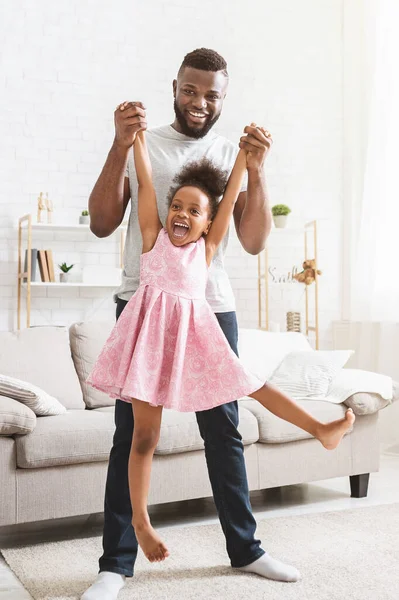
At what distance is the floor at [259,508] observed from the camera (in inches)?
115

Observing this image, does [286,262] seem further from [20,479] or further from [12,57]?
[20,479]

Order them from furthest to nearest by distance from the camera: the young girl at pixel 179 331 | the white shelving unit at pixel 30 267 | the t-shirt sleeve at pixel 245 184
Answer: the white shelving unit at pixel 30 267 → the t-shirt sleeve at pixel 245 184 → the young girl at pixel 179 331

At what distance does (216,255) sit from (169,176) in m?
0.27

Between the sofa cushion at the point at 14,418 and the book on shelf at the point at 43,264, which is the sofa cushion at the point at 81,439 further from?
the book on shelf at the point at 43,264

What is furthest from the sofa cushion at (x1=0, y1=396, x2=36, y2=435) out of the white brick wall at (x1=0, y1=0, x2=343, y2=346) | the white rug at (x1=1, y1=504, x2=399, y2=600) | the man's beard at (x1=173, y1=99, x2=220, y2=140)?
the white brick wall at (x1=0, y1=0, x2=343, y2=346)

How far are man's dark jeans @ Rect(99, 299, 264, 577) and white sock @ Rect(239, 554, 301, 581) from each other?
21mm

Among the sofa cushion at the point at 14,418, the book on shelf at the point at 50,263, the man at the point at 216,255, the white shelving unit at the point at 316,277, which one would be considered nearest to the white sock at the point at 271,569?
the man at the point at 216,255

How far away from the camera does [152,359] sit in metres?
1.95

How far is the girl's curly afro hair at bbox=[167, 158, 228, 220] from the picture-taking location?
2.05 m

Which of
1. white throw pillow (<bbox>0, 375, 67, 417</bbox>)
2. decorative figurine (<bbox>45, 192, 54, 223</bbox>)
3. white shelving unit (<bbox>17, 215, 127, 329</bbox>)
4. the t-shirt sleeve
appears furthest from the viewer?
decorative figurine (<bbox>45, 192, 54, 223</bbox>)

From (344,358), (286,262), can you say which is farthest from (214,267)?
(286,262)

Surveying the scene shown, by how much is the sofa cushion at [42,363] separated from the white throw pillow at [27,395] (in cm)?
40

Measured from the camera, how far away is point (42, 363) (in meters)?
3.44

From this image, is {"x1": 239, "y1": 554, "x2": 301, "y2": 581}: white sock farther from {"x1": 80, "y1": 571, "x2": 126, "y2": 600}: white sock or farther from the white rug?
{"x1": 80, "y1": 571, "x2": 126, "y2": 600}: white sock
